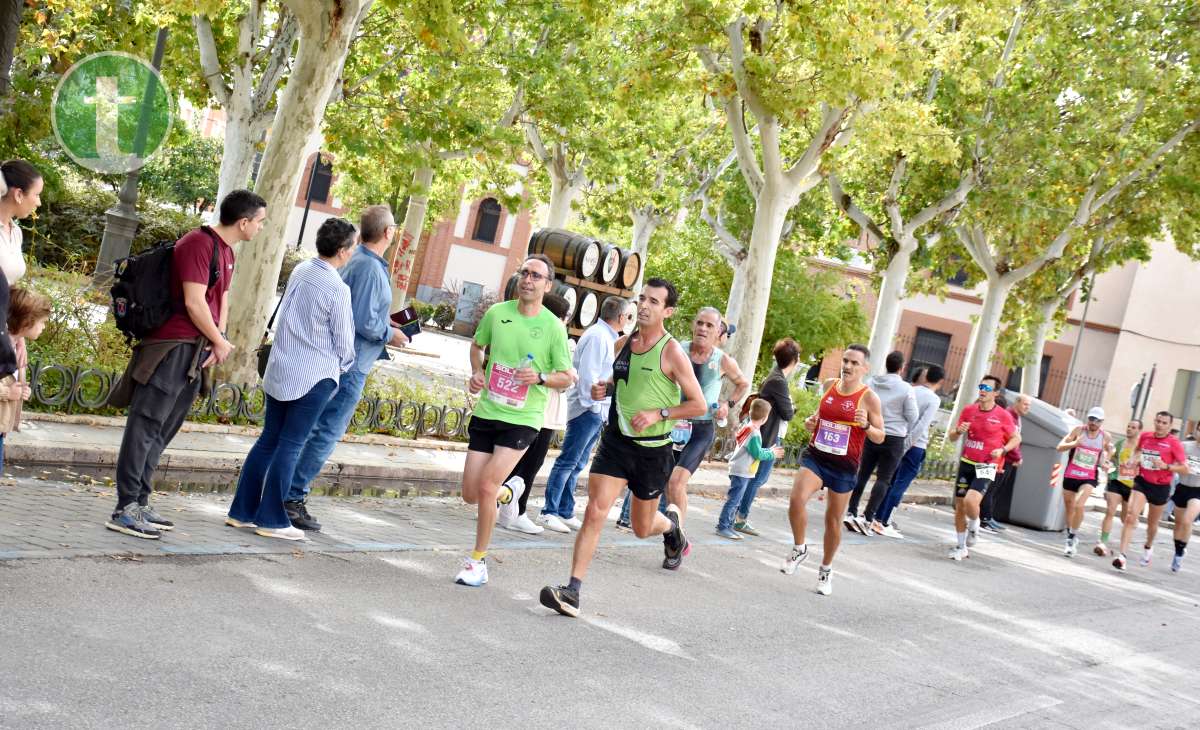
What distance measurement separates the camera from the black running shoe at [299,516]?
828cm

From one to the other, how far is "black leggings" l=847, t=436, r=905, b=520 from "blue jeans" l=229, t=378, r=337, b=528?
7.76m

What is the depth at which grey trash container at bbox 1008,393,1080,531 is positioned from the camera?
18500 mm

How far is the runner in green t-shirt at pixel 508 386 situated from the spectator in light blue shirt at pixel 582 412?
2.50m

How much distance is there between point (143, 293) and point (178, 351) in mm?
363

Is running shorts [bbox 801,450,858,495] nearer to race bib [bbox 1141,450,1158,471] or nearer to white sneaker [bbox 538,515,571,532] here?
white sneaker [bbox 538,515,571,532]

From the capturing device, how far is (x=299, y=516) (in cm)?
830

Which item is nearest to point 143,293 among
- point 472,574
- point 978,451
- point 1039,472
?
point 472,574

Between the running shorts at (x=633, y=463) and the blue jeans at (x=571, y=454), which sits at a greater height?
the running shorts at (x=633, y=463)

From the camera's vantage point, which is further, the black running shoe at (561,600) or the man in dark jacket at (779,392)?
the man in dark jacket at (779,392)

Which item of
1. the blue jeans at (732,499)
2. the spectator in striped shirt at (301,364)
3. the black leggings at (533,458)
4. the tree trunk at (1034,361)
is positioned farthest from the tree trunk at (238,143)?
the tree trunk at (1034,361)

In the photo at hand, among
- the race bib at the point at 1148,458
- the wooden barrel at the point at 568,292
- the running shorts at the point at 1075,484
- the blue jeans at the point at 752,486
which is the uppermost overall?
the wooden barrel at the point at 568,292

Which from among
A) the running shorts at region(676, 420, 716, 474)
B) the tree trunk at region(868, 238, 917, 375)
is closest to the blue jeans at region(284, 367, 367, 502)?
the running shorts at region(676, 420, 716, 474)

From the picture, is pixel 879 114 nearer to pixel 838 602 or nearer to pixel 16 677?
pixel 838 602

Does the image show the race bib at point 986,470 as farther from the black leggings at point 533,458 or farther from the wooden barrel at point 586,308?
the wooden barrel at point 586,308
